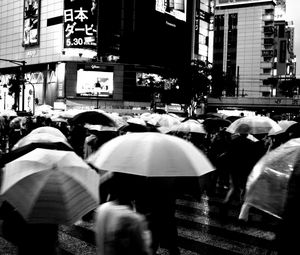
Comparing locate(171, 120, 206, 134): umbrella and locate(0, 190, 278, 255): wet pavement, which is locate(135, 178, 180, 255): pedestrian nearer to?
locate(0, 190, 278, 255): wet pavement

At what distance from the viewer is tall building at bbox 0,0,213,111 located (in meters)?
53.6

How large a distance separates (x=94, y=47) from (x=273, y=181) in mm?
51885

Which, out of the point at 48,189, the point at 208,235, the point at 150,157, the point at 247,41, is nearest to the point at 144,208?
the point at 150,157

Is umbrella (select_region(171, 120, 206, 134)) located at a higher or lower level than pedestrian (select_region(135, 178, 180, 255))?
higher

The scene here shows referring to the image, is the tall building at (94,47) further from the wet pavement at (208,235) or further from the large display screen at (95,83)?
the wet pavement at (208,235)

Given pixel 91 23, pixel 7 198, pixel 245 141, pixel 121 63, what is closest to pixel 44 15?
pixel 91 23

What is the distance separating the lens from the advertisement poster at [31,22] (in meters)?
60.6

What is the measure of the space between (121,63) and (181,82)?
28.1 feet


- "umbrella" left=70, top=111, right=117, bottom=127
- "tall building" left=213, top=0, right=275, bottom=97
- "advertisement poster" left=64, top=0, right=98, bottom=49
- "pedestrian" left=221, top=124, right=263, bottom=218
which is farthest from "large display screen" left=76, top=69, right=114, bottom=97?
"tall building" left=213, top=0, right=275, bottom=97

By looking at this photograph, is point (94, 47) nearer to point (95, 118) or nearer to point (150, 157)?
point (95, 118)

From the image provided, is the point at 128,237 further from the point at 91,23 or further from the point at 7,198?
the point at 91,23

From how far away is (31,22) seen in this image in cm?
6172

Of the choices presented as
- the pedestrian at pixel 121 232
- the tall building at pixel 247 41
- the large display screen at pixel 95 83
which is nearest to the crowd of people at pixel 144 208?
the pedestrian at pixel 121 232

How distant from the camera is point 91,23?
5359 cm
